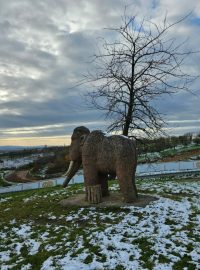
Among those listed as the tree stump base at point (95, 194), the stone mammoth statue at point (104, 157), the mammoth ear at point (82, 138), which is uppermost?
the mammoth ear at point (82, 138)

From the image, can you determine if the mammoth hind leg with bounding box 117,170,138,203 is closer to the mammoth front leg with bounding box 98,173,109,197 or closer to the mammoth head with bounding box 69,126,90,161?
the mammoth front leg with bounding box 98,173,109,197

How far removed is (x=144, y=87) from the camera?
16953 mm

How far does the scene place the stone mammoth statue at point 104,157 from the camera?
10859 millimetres

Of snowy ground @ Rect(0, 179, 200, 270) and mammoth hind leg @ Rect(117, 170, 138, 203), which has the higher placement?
mammoth hind leg @ Rect(117, 170, 138, 203)

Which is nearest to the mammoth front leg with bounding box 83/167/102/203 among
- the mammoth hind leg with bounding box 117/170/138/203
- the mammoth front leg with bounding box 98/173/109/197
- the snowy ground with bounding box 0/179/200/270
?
the mammoth front leg with bounding box 98/173/109/197

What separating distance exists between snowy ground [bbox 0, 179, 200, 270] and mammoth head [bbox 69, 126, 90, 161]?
2119 mm

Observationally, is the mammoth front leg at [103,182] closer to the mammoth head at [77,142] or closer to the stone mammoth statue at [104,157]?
the stone mammoth statue at [104,157]

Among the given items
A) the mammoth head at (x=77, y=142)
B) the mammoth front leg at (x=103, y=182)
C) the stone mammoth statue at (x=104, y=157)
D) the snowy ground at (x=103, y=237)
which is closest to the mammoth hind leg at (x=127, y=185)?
the stone mammoth statue at (x=104, y=157)

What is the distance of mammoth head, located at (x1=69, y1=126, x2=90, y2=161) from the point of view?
12.6m

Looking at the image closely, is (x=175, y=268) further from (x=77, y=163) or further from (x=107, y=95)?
(x=107, y=95)

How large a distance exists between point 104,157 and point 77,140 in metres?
1.71

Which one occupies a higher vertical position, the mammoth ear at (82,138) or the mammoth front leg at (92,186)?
the mammoth ear at (82,138)

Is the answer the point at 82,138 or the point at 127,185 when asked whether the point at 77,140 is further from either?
the point at 127,185

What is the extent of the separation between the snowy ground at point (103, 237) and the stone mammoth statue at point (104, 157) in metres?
0.95
